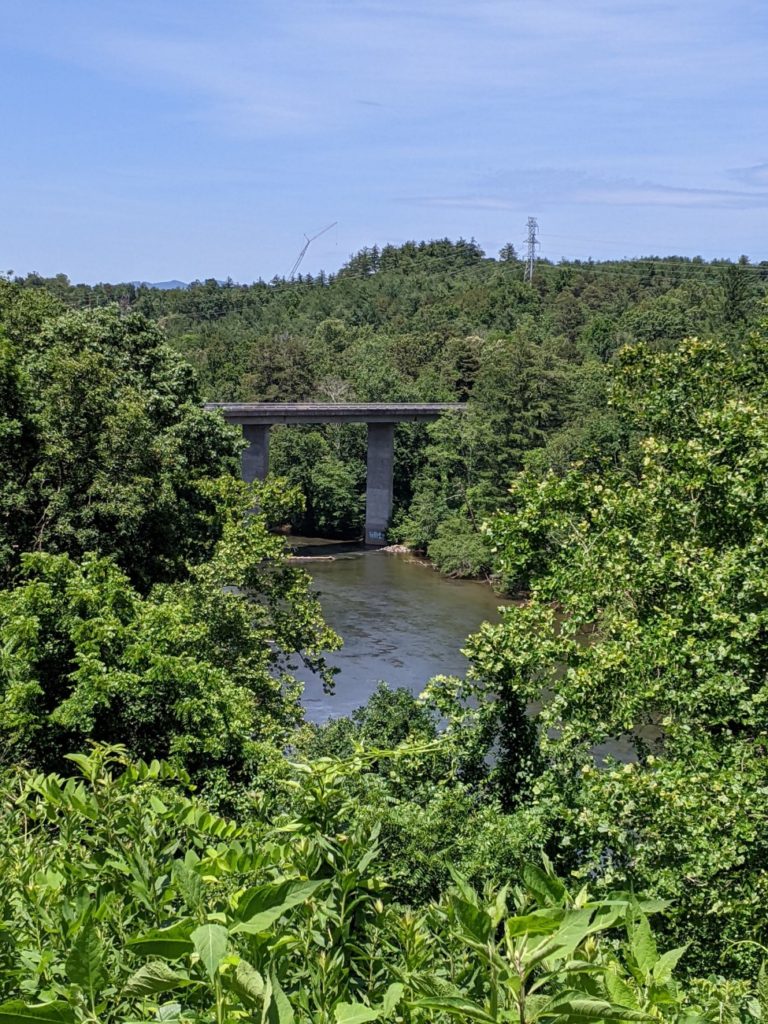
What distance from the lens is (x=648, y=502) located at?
35.8 feet

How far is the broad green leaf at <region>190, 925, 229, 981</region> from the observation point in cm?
189

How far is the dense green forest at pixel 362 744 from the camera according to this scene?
2184 mm

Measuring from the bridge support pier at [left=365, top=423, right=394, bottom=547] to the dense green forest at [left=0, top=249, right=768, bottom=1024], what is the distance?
22.2 m

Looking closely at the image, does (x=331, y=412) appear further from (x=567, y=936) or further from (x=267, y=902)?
(x=567, y=936)

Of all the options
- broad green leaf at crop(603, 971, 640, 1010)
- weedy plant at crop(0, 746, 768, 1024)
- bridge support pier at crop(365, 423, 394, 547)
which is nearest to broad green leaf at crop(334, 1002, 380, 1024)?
weedy plant at crop(0, 746, 768, 1024)

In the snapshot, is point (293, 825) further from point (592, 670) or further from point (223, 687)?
point (223, 687)

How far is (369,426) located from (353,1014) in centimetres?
5132

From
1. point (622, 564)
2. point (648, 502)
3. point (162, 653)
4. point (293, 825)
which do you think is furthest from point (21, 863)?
point (162, 653)

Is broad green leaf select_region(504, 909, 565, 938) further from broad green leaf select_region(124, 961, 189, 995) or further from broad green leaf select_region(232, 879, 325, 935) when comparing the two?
broad green leaf select_region(124, 961, 189, 995)

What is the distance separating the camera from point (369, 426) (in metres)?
53.0

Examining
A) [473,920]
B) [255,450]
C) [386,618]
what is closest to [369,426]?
[255,450]

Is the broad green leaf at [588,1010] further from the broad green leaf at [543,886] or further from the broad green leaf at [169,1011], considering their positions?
the broad green leaf at [169,1011]

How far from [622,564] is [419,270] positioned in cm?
11841

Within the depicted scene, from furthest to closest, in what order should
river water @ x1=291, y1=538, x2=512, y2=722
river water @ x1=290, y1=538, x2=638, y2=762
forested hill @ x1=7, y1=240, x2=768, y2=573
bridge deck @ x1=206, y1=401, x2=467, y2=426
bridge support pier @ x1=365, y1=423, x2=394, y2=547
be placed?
bridge support pier @ x1=365, y1=423, x2=394, y2=547 < bridge deck @ x1=206, y1=401, x2=467, y2=426 < forested hill @ x1=7, y1=240, x2=768, y2=573 < river water @ x1=291, y1=538, x2=512, y2=722 < river water @ x1=290, y1=538, x2=638, y2=762
